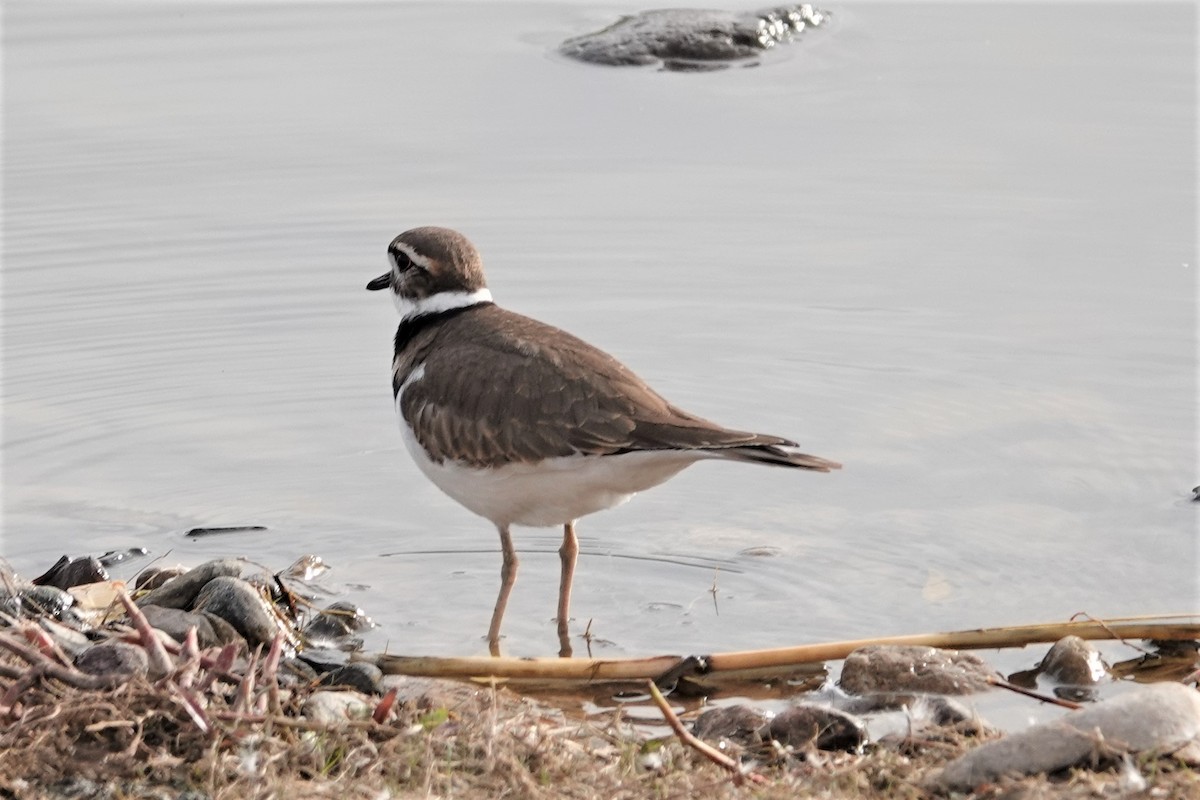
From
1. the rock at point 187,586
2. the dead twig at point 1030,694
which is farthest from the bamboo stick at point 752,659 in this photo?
the rock at point 187,586

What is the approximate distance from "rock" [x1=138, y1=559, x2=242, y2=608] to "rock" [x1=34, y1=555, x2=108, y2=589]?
35 cm

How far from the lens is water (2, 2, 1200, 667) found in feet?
23.3

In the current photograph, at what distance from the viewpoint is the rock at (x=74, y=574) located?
6613mm

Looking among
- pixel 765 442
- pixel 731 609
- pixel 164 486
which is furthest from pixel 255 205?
pixel 765 442

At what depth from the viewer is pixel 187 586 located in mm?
6293

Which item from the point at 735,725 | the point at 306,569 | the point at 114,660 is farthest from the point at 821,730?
the point at 306,569

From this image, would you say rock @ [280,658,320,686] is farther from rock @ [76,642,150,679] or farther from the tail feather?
the tail feather

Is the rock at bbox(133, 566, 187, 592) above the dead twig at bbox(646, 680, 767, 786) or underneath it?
underneath

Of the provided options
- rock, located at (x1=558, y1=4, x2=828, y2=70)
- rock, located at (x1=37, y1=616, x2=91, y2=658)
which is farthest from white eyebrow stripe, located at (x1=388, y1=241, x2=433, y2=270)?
rock, located at (x1=558, y1=4, x2=828, y2=70)

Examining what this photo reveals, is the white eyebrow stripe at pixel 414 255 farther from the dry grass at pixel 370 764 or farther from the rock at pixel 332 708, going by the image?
the dry grass at pixel 370 764

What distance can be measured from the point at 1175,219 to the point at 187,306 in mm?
5780

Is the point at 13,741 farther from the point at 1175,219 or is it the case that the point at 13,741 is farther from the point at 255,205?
the point at 1175,219

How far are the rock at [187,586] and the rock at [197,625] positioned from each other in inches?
8.5

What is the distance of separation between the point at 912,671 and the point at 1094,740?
115 cm
